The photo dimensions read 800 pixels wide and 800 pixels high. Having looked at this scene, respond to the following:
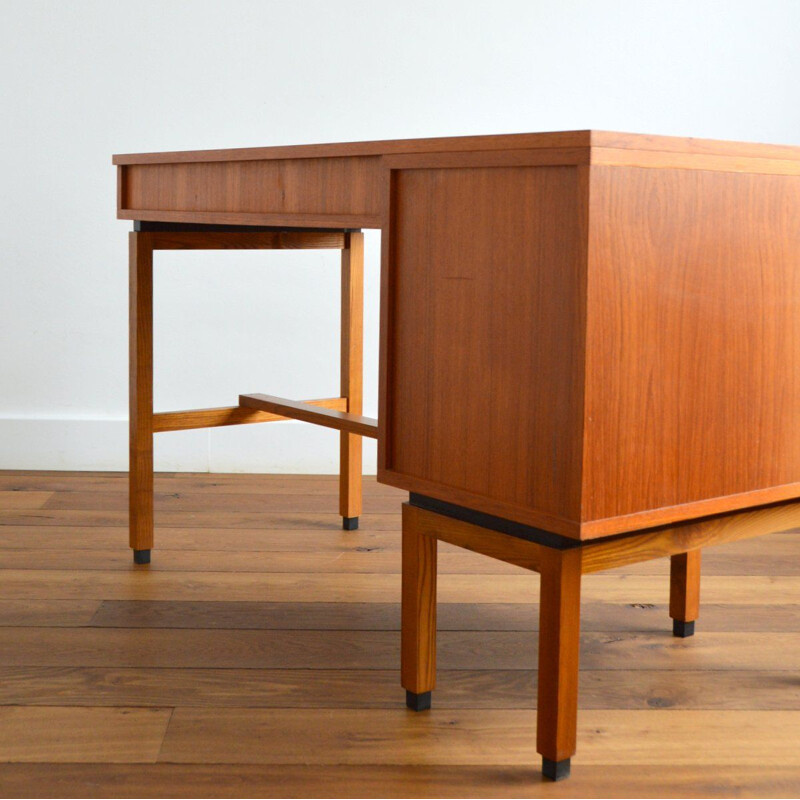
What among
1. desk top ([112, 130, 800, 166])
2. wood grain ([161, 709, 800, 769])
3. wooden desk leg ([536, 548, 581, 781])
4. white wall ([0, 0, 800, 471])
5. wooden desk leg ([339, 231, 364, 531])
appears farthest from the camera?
white wall ([0, 0, 800, 471])

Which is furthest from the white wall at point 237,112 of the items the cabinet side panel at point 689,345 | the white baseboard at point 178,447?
the cabinet side panel at point 689,345

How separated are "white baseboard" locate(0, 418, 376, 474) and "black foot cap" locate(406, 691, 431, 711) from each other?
1.55 m

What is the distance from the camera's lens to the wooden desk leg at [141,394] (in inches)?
84.0

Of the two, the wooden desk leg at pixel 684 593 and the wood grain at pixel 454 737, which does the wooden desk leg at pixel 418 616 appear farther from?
the wooden desk leg at pixel 684 593

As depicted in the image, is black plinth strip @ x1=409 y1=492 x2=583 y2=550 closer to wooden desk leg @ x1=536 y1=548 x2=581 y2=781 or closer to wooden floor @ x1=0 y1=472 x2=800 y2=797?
wooden desk leg @ x1=536 y1=548 x2=581 y2=781

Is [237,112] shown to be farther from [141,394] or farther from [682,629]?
[682,629]

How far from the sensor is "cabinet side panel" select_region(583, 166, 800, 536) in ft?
4.01

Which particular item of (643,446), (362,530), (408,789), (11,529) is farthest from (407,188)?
(11,529)

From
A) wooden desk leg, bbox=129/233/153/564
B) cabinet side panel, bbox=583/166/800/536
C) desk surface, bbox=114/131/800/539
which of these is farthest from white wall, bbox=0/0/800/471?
cabinet side panel, bbox=583/166/800/536

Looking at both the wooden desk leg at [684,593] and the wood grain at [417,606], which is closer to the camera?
the wood grain at [417,606]

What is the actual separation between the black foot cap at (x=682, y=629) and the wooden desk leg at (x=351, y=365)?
0.86m

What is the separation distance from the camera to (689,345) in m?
1.31

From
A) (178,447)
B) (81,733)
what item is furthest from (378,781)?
(178,447)

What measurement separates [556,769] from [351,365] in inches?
50.0
